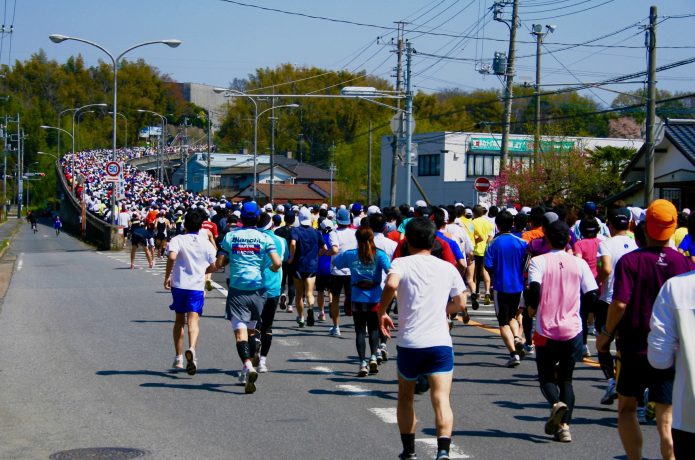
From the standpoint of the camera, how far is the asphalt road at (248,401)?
7.66m

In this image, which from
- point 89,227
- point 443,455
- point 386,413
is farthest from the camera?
point 89,227

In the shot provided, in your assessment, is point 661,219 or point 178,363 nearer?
point 661,219

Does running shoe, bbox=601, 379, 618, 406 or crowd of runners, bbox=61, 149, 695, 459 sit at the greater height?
crowd of runners, bbox=61, 149, 695, 459

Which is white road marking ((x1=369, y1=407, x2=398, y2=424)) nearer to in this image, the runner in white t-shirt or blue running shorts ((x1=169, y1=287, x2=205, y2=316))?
the runner in white t-shirt

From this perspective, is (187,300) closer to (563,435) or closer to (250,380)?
(250,380)

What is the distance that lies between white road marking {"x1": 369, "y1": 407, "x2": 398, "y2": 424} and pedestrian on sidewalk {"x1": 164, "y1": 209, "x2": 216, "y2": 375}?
262 cm

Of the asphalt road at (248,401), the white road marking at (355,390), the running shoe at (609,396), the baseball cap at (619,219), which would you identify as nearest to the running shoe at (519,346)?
the asphalt road at (248,401)

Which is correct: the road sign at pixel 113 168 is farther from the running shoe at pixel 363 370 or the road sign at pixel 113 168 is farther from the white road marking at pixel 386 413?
the white road marking at pixel 386 413

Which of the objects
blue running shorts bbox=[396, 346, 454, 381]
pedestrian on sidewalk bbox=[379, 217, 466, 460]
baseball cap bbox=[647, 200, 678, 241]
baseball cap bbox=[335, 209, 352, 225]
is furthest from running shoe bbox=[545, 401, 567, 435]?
baseball cap bbox=[335, 209, 352, 225]

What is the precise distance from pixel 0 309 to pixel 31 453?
36.0 feet

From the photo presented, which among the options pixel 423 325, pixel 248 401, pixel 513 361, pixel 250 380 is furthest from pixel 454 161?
pixel 423 325

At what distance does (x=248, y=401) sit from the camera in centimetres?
945

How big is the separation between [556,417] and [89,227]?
4528 centimetres

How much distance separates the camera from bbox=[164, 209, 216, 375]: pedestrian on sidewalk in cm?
1085
